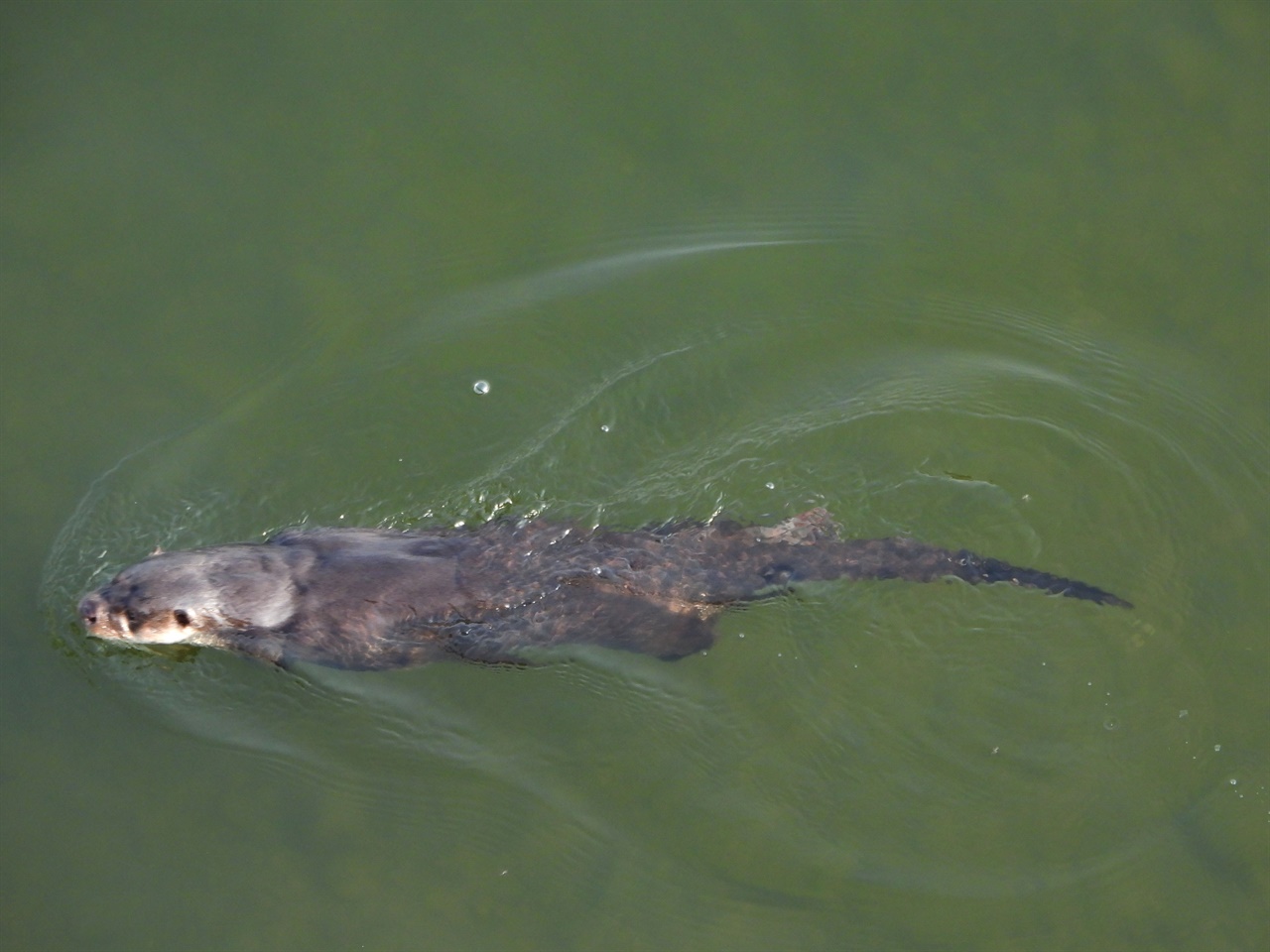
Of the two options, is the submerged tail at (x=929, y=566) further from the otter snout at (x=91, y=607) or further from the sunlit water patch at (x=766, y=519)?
the otter snout at (x=91, y=607)

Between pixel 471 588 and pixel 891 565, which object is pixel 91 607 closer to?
pixel 471 588

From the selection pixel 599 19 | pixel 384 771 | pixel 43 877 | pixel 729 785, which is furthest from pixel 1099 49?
pixel 43 877

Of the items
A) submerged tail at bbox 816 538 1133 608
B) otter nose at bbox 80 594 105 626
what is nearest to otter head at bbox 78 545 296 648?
otter nose at bbox 80 594 105 626

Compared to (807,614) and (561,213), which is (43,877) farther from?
(561,213)

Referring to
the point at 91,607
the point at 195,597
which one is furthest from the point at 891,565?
the point at 91,607

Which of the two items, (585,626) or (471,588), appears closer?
(471,588)

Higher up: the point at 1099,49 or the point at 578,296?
the point at 1099,49

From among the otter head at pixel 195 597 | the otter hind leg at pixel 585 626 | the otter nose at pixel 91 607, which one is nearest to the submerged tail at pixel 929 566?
the otter hind leg at pixel 585 626
